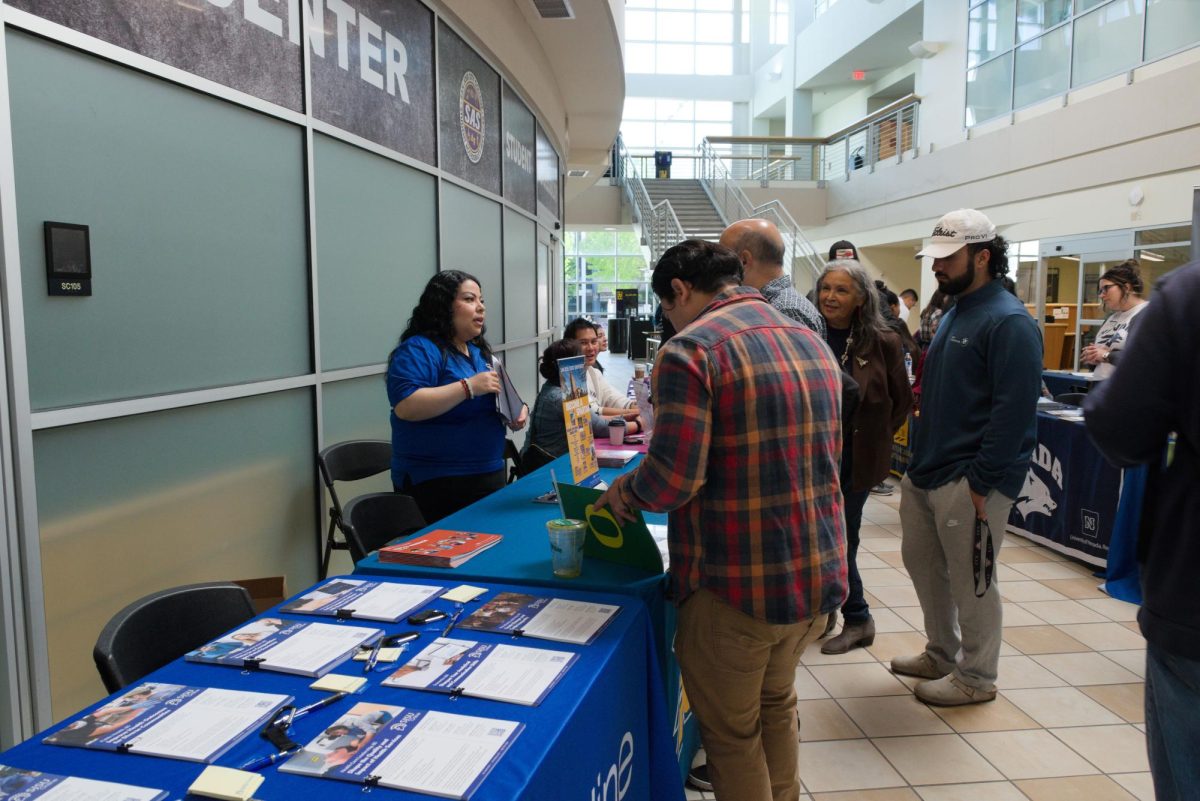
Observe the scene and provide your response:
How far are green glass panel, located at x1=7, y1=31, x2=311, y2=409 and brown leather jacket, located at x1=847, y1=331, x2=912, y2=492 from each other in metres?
2.24

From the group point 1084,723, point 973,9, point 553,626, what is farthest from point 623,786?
point 973,9

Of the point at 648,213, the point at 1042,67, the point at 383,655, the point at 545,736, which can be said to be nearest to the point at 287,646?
the point at 383,655

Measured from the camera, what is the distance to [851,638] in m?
3.44

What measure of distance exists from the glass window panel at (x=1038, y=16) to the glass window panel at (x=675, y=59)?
44.8 ft

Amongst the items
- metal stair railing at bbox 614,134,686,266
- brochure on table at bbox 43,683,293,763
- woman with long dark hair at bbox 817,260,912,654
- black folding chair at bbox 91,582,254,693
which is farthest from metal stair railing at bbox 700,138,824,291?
brochure on table at bbox 43,683,293,763

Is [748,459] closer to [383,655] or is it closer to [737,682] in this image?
[737,682]

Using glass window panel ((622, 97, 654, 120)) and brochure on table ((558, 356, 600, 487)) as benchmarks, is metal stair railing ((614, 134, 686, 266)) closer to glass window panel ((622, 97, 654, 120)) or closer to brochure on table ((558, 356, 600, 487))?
glass window panel ((622, 97, 654, 120))

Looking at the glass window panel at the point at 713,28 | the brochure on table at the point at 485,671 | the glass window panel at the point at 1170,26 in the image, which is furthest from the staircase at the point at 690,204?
the brochure on table at the point at 485,671

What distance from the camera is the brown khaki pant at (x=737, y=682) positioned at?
1.67 metres

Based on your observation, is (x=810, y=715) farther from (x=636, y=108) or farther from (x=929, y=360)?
(x=636, y=108)

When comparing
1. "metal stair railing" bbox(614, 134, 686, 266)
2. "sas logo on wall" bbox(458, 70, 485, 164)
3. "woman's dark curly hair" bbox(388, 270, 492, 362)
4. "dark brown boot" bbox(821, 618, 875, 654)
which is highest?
"metal stair railing" bbox(614, 134, 686, 266)

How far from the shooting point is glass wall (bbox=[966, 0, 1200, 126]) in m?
7.50

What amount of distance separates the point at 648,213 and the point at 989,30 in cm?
620

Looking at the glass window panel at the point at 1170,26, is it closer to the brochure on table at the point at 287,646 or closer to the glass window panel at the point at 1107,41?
the glass window panel at the point at 1107,41
